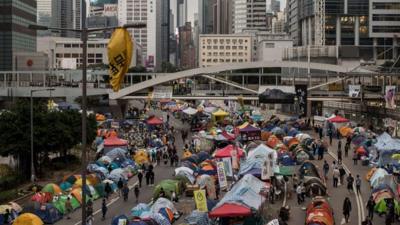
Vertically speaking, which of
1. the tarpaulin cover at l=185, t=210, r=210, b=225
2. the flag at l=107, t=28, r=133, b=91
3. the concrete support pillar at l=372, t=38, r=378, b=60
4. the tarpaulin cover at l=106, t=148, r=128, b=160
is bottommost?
the tarpaulin cover at l=185, t=210, r=210, b=225

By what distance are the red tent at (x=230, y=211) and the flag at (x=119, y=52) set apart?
30.6 feet

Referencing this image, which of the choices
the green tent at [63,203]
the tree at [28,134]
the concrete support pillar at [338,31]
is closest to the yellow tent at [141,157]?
the tree at [28,134]

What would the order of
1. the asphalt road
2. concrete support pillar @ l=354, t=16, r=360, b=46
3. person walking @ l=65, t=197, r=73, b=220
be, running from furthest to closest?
concrete support pillar @ l=354, t=16, r=360, b=46 → person walking @ l=65, t=197, r=73, b=220 → the asphalt road

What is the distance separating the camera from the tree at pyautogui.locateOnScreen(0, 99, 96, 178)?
3628cm

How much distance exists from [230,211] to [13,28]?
323 feet

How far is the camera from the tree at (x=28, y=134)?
36281 millimetres

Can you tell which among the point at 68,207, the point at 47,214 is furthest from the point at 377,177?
the point at 47,214

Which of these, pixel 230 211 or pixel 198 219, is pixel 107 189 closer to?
pixel 198 219

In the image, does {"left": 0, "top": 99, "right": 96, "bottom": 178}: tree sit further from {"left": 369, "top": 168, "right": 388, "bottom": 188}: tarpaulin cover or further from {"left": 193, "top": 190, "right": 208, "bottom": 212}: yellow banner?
{"left": 369, "top": 168, "right": 388, "bottom": 188}: tarpaulin cover

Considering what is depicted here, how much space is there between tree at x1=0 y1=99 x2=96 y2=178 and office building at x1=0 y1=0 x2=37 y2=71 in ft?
235

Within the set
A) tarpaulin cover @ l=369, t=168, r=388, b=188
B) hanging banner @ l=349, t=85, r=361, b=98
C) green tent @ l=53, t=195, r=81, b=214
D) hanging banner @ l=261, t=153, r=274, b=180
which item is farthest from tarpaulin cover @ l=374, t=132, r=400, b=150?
hanging banner @ l=349, t=85, r=361, b=98

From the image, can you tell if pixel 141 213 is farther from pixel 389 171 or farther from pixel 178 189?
pixel 389 171

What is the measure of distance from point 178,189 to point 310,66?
42737mm

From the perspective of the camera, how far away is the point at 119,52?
12461mm
